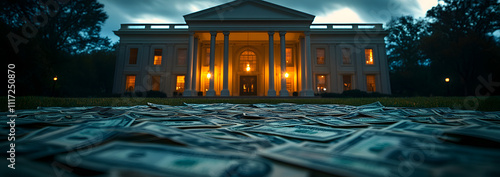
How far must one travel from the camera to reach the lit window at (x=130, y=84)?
830 inches

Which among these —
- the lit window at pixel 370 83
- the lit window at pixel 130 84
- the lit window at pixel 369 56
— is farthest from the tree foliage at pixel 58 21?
the lit window at pixel 370 83

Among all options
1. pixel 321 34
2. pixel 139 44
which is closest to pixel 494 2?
pixel 321 34

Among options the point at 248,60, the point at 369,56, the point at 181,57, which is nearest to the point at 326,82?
the point at 369,56

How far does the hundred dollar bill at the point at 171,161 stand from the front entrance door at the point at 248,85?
20439 mm

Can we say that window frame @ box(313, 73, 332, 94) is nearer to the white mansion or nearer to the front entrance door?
the white mansion

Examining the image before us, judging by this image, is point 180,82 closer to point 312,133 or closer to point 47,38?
point 47,38

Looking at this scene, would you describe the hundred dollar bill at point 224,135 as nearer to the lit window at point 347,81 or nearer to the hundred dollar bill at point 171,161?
the hundred dollar bill at point 171,161

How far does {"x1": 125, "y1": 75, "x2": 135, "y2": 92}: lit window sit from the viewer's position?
2108 centimetres

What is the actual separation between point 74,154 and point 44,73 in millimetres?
15634

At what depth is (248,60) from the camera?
21.7 m

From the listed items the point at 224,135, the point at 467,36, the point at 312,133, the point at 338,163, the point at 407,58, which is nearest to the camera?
the point at 338,163

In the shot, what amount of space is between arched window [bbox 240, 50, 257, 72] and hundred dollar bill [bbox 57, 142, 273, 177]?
2075cm

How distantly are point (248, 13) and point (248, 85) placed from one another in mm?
7411

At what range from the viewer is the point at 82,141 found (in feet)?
3.07
